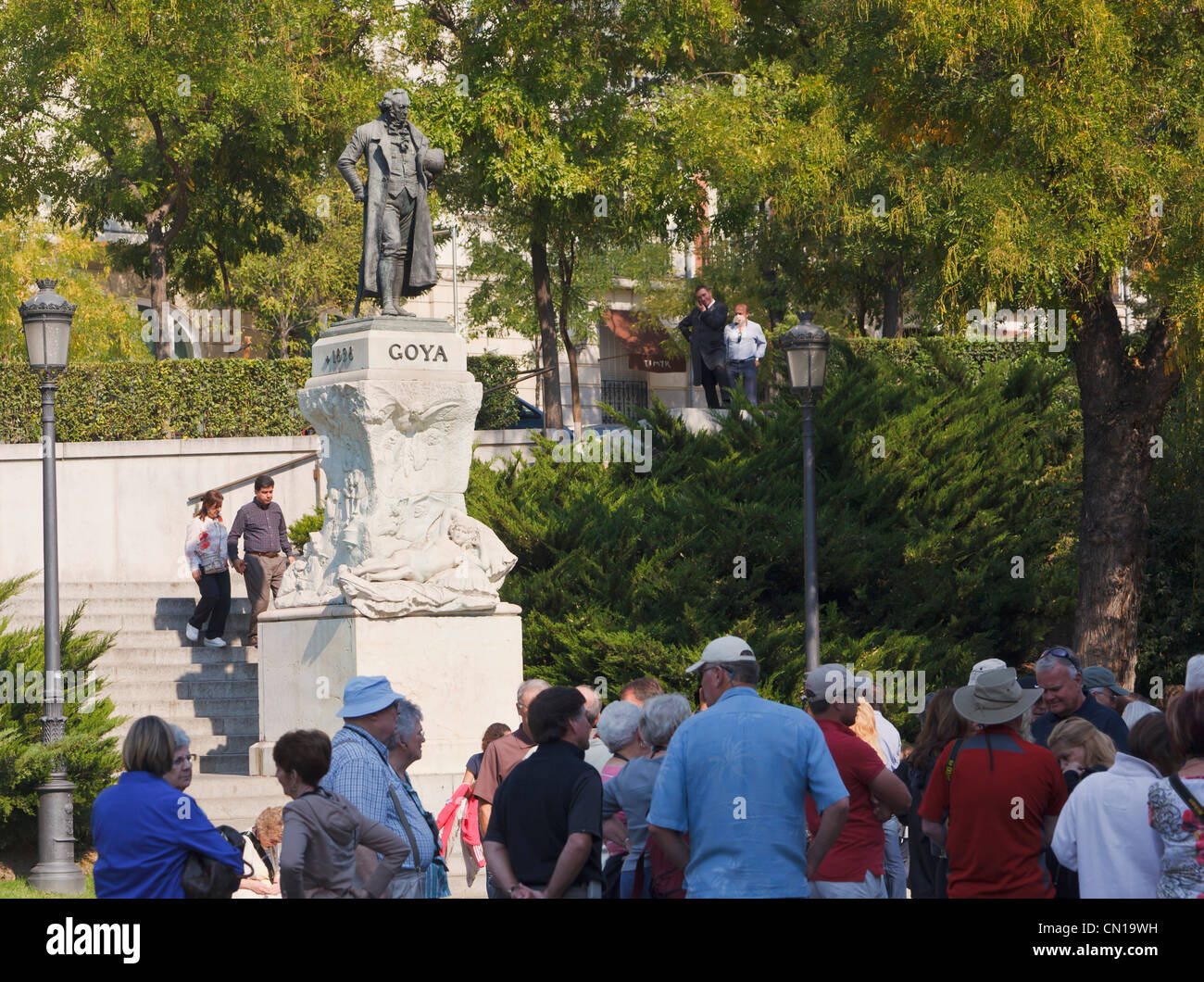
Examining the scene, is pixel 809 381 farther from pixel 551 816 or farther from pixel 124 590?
pixel 124 590

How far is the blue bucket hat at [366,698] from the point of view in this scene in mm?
6387

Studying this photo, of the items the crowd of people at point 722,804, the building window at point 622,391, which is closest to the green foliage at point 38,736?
the crowd of people at point 722,804

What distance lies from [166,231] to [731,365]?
393 inches

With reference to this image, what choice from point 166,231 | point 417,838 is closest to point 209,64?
point 166,231

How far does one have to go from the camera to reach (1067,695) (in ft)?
26.6

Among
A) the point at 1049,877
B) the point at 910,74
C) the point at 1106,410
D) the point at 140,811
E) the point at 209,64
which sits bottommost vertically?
the point at 1049,877

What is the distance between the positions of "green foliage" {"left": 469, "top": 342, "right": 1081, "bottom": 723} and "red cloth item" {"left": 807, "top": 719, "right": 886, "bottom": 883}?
8504mm

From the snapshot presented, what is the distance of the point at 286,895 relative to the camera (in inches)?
225

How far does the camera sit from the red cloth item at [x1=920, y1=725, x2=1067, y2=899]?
6.17 m

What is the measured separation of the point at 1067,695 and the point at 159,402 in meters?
18.0

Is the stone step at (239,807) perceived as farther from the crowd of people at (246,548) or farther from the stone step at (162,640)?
the stone step at (162,640)

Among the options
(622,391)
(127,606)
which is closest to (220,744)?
(127,606)

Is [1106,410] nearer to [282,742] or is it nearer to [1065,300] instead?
[1065,300]

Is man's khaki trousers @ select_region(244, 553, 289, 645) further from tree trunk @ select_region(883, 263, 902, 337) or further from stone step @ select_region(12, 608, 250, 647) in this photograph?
tree trunk @ select_region(883, 263, 902, 337)
